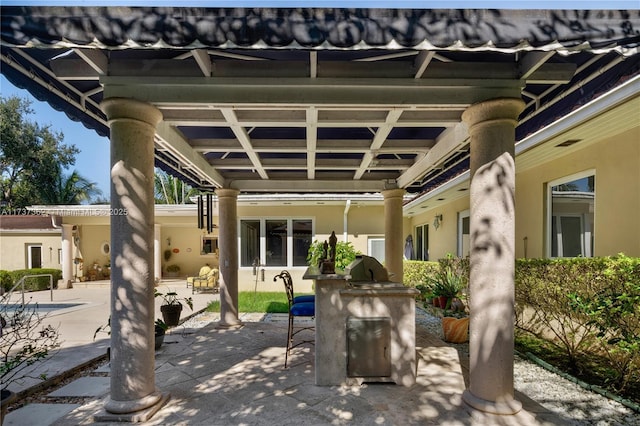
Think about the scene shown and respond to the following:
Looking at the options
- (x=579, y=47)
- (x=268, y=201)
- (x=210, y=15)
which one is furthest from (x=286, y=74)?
(x=268, y=201)

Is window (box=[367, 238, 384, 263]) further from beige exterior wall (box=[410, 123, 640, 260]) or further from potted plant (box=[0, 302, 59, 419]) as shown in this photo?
potted plant (box=[0, 302, 59, 419])

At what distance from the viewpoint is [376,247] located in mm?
11828

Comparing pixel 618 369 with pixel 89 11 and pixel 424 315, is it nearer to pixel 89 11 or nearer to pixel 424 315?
pixel 424 315

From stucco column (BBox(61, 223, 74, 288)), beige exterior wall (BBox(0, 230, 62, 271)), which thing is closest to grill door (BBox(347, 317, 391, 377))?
→ stucco column (BBox(61, 223, 74, 288))

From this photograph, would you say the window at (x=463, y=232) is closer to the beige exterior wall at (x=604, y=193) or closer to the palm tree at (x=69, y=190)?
the beige exterior wall at (x=604, y=193)

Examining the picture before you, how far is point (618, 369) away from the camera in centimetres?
352

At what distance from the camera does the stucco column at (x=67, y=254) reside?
44.7 ft

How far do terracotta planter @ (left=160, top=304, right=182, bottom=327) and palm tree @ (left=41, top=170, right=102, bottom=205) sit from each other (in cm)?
2296

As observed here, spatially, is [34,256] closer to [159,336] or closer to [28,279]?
[28,279]

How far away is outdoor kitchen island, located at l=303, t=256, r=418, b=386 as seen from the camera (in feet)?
12.0

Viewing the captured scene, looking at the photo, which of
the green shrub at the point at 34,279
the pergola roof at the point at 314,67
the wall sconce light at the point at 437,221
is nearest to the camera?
the pergola roof at the point at 314,67

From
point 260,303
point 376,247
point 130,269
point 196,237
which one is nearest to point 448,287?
point 260,303

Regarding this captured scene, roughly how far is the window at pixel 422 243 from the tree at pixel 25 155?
2433cm

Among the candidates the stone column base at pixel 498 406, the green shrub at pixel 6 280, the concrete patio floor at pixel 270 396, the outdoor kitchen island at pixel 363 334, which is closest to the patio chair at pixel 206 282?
the green shrub at pixel 6 280
